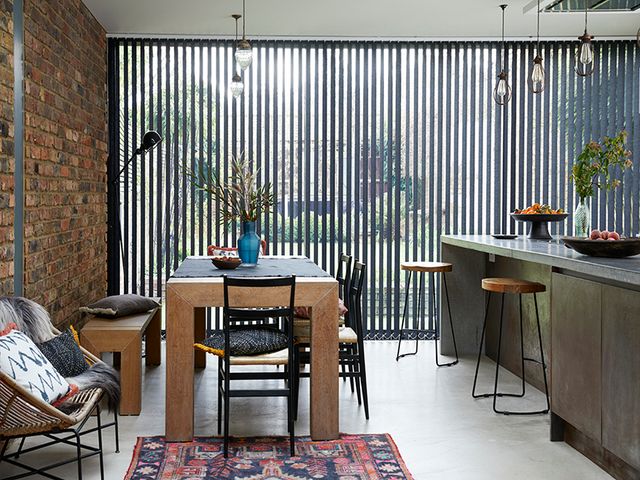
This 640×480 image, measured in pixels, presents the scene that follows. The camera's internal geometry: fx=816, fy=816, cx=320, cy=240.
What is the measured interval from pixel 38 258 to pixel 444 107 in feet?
13.5

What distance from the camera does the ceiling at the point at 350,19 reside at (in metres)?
6.24

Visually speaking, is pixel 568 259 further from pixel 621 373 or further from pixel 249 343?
pixel 249 343

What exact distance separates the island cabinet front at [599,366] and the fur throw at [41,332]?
2.23 meters

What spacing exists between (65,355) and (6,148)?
3.97ft

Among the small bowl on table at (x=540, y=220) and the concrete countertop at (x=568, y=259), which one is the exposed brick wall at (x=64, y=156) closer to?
the concrete countertop at (x=568, y=259)

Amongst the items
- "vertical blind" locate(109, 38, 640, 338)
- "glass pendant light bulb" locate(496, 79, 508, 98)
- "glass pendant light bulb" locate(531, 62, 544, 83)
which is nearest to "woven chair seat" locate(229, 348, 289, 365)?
"glass pendant light bulb" locate(531, 62, 544, 83)

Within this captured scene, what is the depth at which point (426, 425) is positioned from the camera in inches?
183

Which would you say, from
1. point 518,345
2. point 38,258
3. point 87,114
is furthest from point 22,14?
point 518,345

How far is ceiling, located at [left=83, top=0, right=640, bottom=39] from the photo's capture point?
6242mm

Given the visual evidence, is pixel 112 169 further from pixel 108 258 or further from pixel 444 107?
pixel 444 107

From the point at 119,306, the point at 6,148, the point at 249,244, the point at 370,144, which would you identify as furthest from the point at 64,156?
the point at 370,144

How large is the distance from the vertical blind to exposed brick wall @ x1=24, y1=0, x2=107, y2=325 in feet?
1.72

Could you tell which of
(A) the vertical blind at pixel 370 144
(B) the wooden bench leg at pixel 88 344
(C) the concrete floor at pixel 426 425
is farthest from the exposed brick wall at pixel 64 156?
(C) the concrete floor at pixel 426 425

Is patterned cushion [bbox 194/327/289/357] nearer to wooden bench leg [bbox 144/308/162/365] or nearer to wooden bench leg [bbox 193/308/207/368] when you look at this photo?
wooden bench leg [bbox 193/308/207/368]
